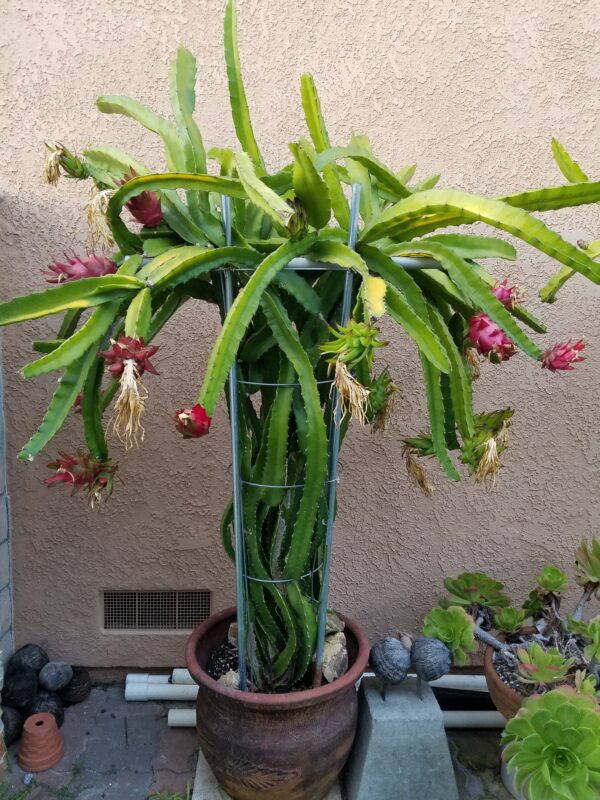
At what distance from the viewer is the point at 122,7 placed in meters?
1.96

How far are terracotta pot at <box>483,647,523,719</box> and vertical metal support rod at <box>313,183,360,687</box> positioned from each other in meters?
0.57

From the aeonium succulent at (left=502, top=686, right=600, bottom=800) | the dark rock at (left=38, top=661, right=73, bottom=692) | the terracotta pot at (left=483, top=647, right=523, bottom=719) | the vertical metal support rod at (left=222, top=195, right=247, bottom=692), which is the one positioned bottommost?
the dark rock at (left=38, top=661, right=73, bottom=692)

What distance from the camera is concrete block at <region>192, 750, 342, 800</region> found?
172 centimetres

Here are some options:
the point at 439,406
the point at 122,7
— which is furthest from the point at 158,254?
the point at 122,7

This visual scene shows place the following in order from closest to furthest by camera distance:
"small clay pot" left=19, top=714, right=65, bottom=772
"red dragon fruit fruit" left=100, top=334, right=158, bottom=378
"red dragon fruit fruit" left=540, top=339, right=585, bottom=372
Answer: "red dragon fruit fruit" left=100, top=334, right=158, bottom=378 → "red dragon fruit fruit" left=540, top=339, right=585, bottom=372 → "small clay pot" left=19, top=714, right=65, bottom=772

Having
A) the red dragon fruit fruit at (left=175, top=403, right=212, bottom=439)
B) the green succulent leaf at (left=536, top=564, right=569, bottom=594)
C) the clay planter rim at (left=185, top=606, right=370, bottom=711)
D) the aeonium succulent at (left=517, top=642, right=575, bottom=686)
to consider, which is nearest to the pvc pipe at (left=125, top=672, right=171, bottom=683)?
the clay planter rim at (left=185, top=606, right=370, bottom=711)

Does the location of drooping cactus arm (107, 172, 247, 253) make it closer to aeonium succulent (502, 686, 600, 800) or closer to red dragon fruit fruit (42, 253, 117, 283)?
red dragon fruit fruit (42, 253, 117, 283)

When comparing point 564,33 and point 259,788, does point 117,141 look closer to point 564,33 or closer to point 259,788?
point 564,33

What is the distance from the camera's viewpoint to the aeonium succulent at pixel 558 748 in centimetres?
141

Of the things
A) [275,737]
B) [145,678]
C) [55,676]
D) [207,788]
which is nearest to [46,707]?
[55,676]

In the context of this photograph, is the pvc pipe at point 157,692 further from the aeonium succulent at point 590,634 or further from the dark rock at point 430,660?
the aeonium succulent at point 590,634

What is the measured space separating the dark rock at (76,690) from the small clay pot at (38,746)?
235 millimetres

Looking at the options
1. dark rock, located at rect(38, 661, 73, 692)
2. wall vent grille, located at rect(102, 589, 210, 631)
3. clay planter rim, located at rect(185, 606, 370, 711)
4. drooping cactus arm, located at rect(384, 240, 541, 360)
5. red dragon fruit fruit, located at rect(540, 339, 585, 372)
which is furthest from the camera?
wall vent grille, located at rect(102, 589, 210, 631)

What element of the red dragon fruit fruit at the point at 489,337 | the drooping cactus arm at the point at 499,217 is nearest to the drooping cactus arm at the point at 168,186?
the drooping cactus arm at the point at 499,217
